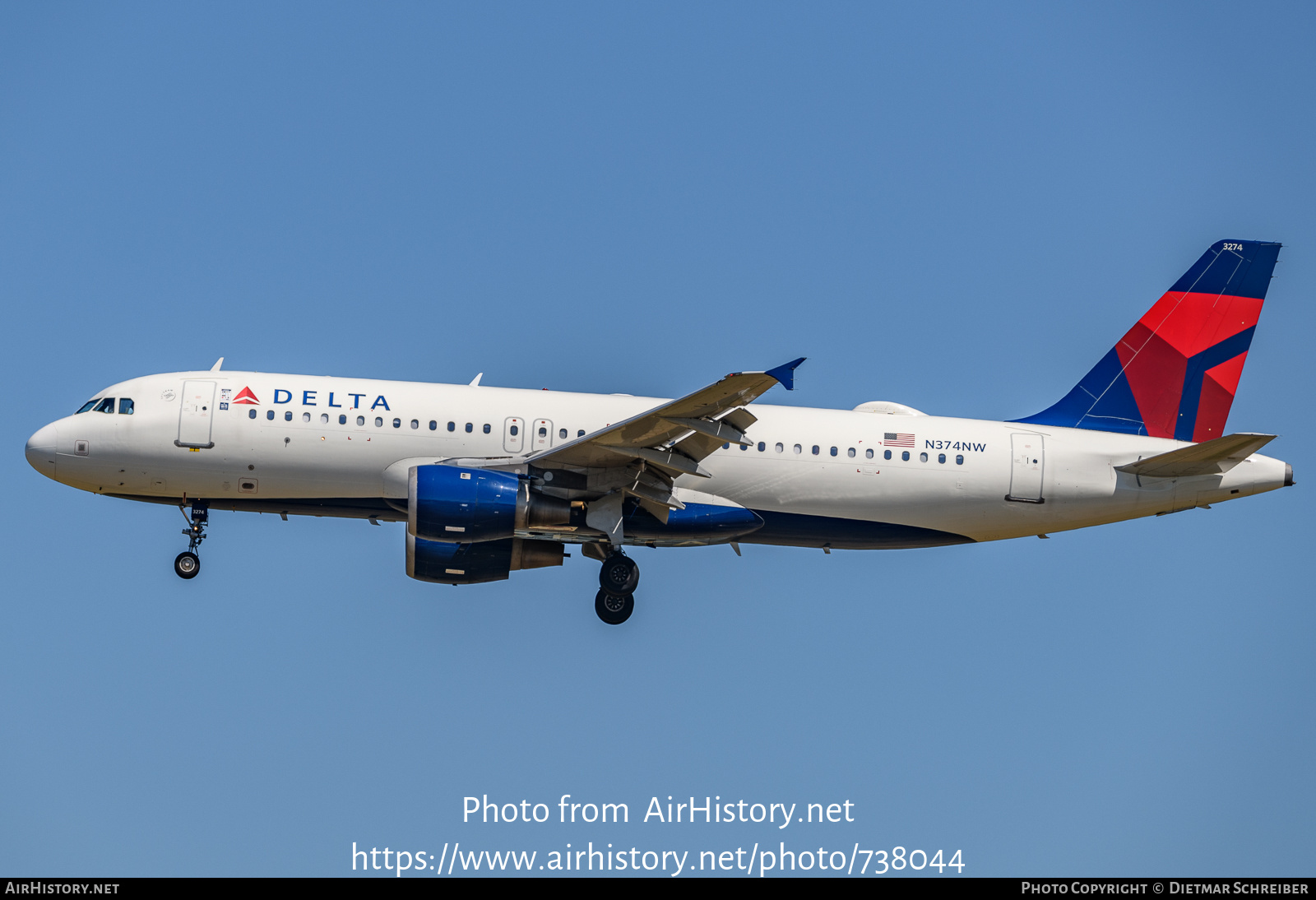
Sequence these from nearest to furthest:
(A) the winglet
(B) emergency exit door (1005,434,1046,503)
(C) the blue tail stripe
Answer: (A) the winglet
(B) emergency exit door (1005,434,1046,503)
(C) the blue tail stripe

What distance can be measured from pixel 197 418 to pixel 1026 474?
17.9 m

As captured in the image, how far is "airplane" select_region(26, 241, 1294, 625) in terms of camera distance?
27.9 meters

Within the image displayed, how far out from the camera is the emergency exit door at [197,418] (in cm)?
2852

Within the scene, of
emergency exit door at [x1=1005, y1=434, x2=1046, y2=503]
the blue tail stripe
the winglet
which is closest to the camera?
the winglet

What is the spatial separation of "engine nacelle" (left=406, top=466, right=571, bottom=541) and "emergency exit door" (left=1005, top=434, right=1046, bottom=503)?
35.0ft

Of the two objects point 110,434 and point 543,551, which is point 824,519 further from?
point 110,434

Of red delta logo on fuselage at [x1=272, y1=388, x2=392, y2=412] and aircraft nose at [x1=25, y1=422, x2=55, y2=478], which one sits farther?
aircraft nose at [x1=25, y1=422, x2=55, y2=478]

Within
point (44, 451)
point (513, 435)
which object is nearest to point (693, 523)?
point (513, 435)

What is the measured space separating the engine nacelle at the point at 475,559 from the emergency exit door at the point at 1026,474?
10.2 m

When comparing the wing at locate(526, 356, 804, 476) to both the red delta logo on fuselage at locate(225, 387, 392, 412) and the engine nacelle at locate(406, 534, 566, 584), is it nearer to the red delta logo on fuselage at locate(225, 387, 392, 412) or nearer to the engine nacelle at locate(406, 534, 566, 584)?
the engine nacelle at locate(406, 534, 566, 584)

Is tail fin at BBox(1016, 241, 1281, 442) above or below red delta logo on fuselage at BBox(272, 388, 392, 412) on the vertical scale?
above

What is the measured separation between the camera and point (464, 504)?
26.9 m

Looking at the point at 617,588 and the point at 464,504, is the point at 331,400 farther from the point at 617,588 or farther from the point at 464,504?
the point at 617,588

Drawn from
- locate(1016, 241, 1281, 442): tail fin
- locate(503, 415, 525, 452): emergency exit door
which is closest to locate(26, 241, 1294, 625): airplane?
locate(503, 415, 525, 452): emergency exit door
